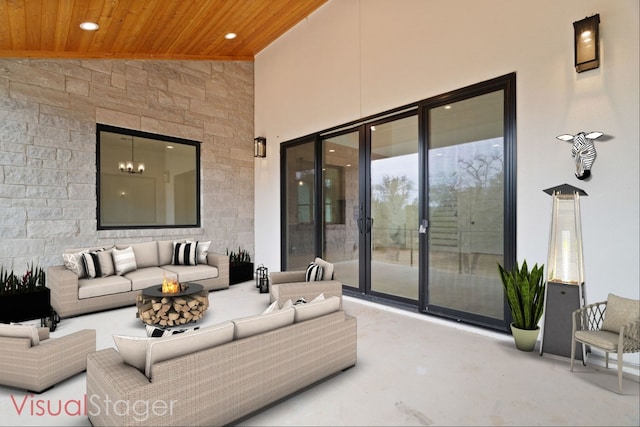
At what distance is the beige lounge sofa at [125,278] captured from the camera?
4.17m

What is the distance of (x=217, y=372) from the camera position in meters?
1.99

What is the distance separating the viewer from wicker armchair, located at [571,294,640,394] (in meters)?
2.55

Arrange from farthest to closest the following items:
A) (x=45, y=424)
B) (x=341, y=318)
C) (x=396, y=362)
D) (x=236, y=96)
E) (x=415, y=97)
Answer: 1. (x=236, y=96)
2. (x=415, y=97)
3. (x=396, y=362)
4. (x=341, y=318)
5. (x=45, y=424)

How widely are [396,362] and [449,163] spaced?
247cm

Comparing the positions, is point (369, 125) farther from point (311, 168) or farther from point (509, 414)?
point (509, 414)

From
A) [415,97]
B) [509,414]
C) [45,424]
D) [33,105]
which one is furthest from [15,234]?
[509,414]

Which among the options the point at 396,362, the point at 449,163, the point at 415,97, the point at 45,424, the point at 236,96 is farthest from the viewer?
the point at 236,96

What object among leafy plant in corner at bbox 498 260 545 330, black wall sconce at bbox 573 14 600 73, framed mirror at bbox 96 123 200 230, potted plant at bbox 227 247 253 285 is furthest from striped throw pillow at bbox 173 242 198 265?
black wall sconce at bbox 573 14 600 73

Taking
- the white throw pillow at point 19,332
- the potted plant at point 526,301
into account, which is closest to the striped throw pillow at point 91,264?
the white throw pillow at point 19,332

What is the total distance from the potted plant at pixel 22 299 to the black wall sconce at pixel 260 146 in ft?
13.7

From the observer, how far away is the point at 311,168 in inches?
251

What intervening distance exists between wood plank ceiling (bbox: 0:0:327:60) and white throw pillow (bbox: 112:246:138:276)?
9.78 ft

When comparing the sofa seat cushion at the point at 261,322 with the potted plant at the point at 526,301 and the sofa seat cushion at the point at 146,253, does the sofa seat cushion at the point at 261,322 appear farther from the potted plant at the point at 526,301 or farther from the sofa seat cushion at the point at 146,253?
the sofa seat cushion at the point at 146,253

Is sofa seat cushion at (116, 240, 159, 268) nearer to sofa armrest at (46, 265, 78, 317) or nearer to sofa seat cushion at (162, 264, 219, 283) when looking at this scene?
sofa seat cushion at (162, 264, 219, 283)
